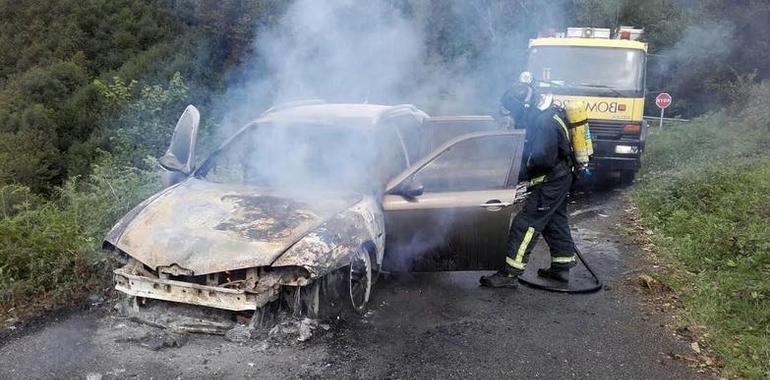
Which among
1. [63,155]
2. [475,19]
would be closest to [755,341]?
[475,19]

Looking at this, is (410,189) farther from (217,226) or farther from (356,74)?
(356,74)

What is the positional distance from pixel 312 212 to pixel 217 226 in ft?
2.11

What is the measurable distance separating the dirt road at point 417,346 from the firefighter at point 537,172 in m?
0.36

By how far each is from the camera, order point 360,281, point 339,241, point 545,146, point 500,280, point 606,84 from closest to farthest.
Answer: point 339,241, point 360,281, point 545,146, point 500,280, point 606,84

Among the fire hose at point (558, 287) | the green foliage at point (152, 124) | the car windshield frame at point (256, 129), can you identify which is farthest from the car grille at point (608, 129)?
the green foliage at point (152, 124)

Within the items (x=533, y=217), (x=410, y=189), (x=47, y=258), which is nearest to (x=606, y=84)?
(x=533, y=217)

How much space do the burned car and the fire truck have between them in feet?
13.7

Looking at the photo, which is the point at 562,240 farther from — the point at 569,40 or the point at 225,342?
the point at 569,40

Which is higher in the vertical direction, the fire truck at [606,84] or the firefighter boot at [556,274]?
the fire truck at [606,84]

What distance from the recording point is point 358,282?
4.61m

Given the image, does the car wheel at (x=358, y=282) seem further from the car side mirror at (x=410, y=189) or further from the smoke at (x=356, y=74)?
the car side mirror at (x=410, y=189)

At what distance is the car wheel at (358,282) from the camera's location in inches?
172

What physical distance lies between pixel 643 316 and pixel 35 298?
14.8 ft

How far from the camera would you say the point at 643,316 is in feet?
15.4
